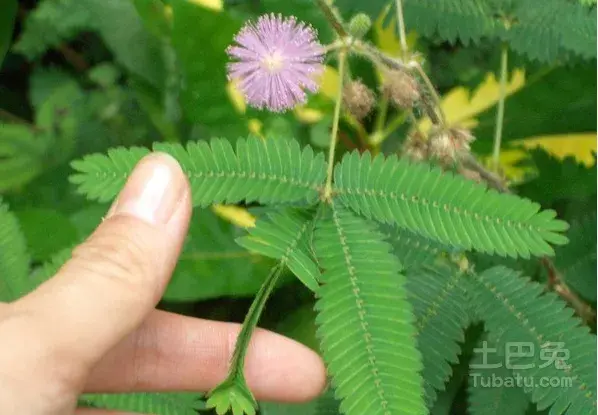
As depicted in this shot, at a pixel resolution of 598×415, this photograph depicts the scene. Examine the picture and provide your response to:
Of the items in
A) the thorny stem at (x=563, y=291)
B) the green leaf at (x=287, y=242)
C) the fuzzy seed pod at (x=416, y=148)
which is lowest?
the green leaf at (x=287, y=242)

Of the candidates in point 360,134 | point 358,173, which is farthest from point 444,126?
point 360,134

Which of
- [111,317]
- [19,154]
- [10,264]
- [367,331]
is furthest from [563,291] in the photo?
[19,154]

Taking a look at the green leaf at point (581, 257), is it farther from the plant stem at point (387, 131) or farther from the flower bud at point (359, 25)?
the flower bud at point (359, 25)

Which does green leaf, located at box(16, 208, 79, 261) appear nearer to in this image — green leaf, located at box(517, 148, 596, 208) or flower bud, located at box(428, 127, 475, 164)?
flower bud, located at box(428, 127, 475, 164)

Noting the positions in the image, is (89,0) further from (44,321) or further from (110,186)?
(44,321)

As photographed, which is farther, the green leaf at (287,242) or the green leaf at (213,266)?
the green leaf at (213,266)

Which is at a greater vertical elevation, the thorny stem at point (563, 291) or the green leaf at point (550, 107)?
the green leaf at point (550, 107)

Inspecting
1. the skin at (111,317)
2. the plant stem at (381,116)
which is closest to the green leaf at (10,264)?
the skin at (111,317)

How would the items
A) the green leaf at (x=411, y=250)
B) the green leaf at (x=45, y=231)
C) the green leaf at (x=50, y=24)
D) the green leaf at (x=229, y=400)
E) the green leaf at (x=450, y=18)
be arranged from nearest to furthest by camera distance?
the green leaf at (x=229, y=400)
the green leaf at (x=411, y=250)
the green leaf at (x=450, y=18)
the green leaf at (x=45, y=231)
the green leaf at (x=50, y=24)
